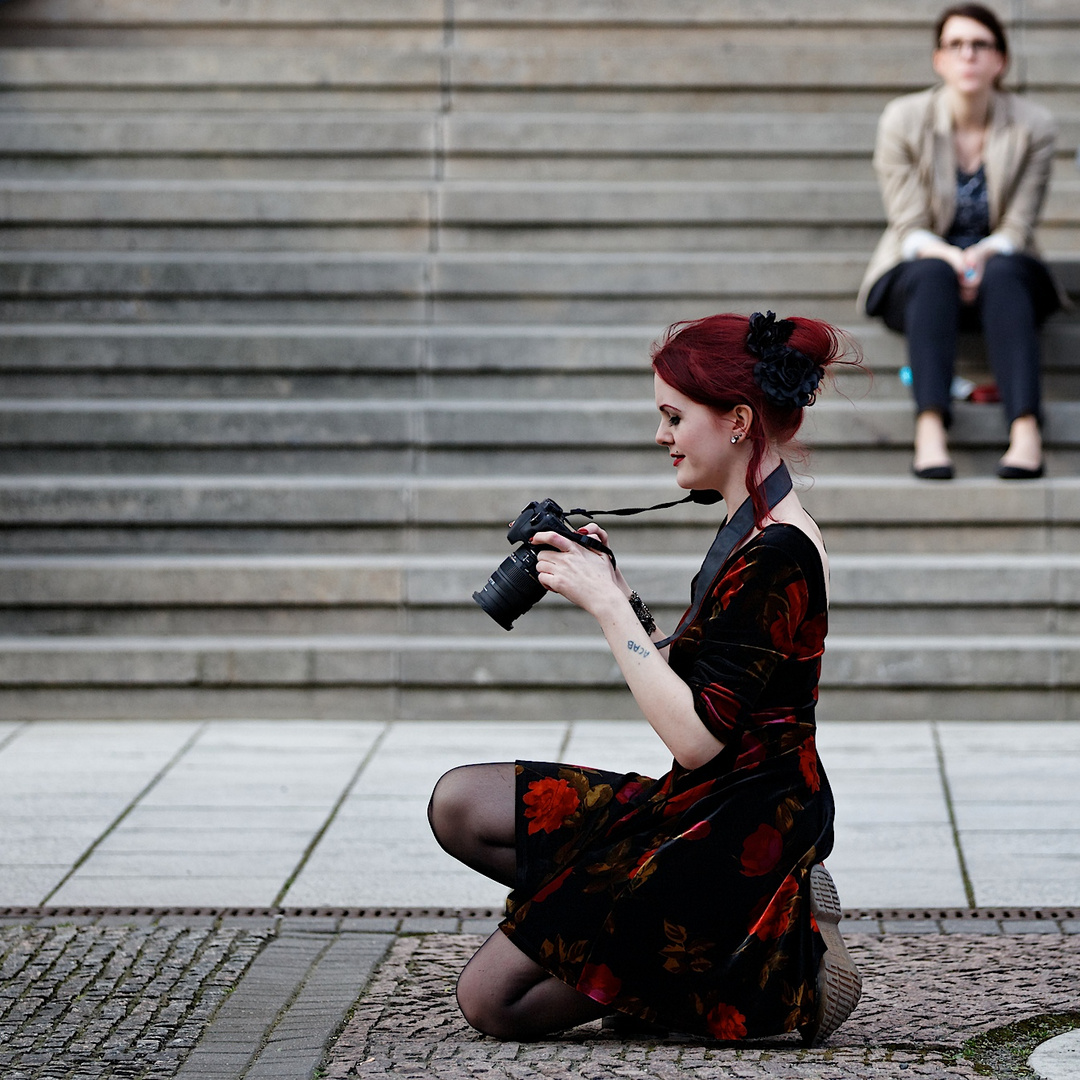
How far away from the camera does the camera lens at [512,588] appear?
312 cm

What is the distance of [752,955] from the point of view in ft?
10.1

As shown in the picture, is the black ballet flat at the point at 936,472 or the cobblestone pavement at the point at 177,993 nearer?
the cobblestone pavement at the point at 177,993

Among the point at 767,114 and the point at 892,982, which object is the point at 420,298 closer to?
the point at 767,114

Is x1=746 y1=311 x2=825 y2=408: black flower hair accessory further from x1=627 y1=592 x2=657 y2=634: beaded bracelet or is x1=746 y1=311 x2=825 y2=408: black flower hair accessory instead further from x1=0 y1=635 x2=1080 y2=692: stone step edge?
x1=0 y1=635 x2=1080 y2=692: stone step edge

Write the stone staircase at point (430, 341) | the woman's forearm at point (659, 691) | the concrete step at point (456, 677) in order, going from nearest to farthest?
the woman's forearm at point (659, 691) < the concrete step at point (456, 677) < the stone staircase at point (430, 341)

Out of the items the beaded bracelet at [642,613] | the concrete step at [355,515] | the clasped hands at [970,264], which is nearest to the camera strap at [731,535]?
the beaded bracelet at [642,613]

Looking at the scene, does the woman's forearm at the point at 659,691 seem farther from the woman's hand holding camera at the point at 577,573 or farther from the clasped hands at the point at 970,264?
the clasped hands at the point at 970,264

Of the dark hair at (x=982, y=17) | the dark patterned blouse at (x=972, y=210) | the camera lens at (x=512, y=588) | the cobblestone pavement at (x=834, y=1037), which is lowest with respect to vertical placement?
the cobblestone pavement at (x=834, y=1037)

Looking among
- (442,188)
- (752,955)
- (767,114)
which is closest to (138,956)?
(752,955)

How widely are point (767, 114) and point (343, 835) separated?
16.2ft

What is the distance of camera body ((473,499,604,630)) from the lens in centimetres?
312

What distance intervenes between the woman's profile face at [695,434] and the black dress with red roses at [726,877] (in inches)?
6.9

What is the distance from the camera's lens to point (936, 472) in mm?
6723

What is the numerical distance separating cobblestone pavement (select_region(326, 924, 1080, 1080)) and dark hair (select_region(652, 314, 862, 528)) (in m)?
0.95
